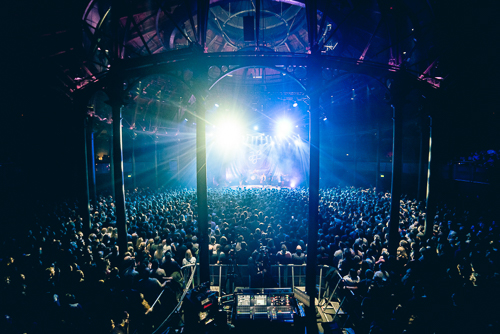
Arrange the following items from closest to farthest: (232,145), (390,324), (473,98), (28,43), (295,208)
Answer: (390,324) → (28,43) → (473,98) → (295,208) → (232,145)

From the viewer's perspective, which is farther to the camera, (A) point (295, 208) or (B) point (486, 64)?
(A) point (295, 208)

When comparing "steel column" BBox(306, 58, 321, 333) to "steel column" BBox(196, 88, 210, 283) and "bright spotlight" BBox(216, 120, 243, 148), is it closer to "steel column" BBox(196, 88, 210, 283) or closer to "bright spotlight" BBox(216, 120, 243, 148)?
"steel column" BBox(196, 88, 210, 283)

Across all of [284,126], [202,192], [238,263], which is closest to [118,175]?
[202,192]

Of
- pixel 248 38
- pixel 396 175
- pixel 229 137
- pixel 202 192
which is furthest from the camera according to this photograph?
pixel 229 137

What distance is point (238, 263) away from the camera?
5.68 meters

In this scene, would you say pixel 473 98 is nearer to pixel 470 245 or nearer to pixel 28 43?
pixel 470 245

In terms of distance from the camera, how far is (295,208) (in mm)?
9664

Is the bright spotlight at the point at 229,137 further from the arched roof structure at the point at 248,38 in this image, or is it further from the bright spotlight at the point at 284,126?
the arched roof structure at the point at 248,38

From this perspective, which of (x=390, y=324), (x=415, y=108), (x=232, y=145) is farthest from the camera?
(x=232, y=145)

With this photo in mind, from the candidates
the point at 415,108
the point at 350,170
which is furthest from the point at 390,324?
the point at 350,170

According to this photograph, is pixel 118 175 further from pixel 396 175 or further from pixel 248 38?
pixel 396 175

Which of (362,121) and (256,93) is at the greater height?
(256,93)

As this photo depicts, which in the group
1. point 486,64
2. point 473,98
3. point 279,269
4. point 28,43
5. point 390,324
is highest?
point 28,43

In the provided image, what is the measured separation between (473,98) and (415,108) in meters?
3.73
